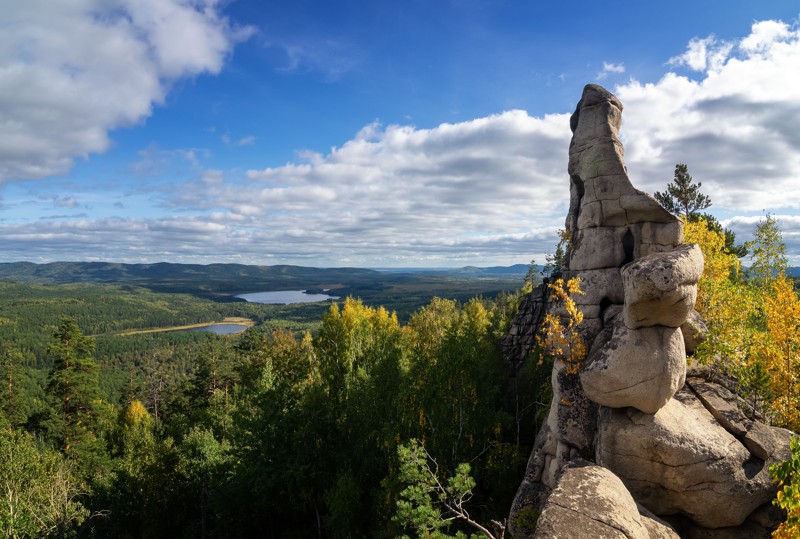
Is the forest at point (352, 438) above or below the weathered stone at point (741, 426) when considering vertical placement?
below

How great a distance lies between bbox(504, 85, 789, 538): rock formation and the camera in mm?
12219

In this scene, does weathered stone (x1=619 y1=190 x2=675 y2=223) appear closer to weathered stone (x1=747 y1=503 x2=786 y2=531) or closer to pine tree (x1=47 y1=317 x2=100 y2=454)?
weathered stone (x1=747 y1=503 x2=786 y2=531)

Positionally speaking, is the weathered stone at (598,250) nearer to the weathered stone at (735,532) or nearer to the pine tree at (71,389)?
the weathered stone at (735,532)

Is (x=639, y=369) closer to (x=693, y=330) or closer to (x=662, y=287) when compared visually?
(x=662, y=287)

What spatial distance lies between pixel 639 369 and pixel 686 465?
333 cm

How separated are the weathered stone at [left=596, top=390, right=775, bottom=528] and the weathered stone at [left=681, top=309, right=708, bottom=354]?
10.6ft

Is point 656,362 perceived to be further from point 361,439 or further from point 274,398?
point 274,398

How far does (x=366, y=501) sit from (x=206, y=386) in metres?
39.8

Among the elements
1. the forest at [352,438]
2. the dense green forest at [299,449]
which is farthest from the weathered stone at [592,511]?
the dense green forest at [299,449]

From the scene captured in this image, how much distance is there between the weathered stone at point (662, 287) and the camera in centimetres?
1286

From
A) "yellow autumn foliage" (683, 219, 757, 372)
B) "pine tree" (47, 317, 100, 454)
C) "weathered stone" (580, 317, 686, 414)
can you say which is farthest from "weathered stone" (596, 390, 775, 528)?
"pine tree" (47, 317, 100, 454)

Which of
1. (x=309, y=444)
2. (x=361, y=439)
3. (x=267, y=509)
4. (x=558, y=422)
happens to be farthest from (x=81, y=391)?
(x=558, y=422)

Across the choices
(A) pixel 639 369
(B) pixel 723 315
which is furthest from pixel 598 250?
(A) pixel 639 369

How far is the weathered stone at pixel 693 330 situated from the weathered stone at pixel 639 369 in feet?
9.16
